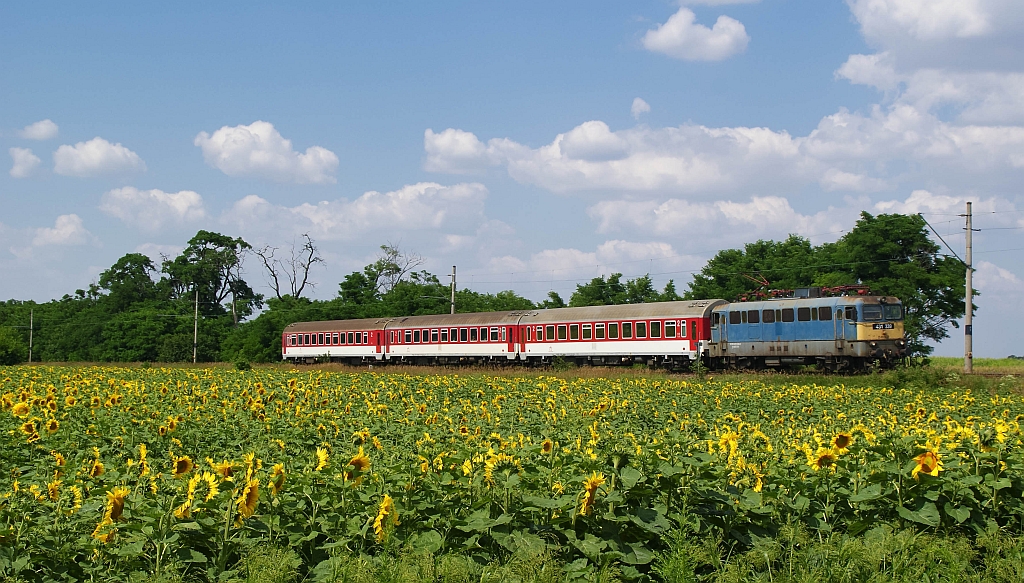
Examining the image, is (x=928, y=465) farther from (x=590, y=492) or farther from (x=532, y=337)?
(x=532, y=337)

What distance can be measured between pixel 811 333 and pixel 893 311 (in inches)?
126

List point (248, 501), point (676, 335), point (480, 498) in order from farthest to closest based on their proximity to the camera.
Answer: point (676, 335) < point (480, 498) < point (248, 501)

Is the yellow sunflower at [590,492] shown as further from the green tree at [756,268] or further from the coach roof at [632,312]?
the green tree at [756,268]

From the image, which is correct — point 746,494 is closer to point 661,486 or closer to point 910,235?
point 661,486

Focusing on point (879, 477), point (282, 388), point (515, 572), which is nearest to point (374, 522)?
point (515, 572)

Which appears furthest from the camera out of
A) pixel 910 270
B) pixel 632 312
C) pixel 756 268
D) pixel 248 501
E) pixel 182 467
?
pixel 756 268

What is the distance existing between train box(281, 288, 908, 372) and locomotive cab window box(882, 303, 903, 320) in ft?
0.13

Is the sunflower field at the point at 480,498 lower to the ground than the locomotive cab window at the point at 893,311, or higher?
lower

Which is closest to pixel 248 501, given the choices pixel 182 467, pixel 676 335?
pixel 182 467

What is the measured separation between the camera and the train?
34.9m

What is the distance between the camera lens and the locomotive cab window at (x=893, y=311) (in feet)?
115

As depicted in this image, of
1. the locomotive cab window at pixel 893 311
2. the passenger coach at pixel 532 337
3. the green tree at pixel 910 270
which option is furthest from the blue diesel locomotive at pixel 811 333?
the green tree at pixel 910 270

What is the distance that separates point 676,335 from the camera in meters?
39.9

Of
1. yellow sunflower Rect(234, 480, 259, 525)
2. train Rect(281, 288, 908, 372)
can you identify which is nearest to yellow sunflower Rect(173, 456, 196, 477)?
yellow sunflower Rect(234, 480, 259, 525)
